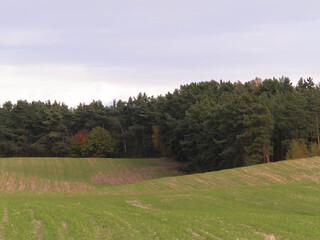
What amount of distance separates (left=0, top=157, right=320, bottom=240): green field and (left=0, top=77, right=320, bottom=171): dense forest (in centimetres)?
1304

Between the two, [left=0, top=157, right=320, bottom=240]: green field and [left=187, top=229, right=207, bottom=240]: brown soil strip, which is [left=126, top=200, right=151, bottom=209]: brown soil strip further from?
Result: [left=187, top=229, right=207, bottom=240]: brown soil strip

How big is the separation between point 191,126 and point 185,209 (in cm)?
4567

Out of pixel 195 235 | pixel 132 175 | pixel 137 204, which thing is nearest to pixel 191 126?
pixel 132 175

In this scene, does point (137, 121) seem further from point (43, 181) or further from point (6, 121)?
point (43, 181)

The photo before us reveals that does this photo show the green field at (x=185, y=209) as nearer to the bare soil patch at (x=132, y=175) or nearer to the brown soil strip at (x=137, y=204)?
the brown soil strip at (x=137, y=204)

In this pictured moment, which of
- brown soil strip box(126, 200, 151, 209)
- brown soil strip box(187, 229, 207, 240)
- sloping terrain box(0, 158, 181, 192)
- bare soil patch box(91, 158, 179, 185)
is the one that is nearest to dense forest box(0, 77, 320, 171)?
bare soil patch box(91, 158, 179, 185)

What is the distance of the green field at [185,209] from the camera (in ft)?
37.2

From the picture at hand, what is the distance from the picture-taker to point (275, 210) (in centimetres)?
1905

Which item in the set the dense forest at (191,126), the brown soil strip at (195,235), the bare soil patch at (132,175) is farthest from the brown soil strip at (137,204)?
the bare soil patch at (132,175)

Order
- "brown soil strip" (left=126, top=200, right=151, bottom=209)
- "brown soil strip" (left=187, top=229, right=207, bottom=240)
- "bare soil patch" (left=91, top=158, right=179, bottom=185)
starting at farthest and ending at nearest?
"bare soil patch" (left=91, top=158, right=179, bottom=185), "brown soil strip" (left=126, top=200, right=151, bottom=209), "brown soil strip" (left=187, top=229, right=207, bottom=240)

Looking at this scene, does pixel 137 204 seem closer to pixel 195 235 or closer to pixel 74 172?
pixel 195 235

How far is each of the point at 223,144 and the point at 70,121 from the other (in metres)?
61.5

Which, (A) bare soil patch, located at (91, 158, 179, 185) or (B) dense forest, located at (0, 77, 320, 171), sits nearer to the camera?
(B) dense forest, located at (0, 77, 320, 171)

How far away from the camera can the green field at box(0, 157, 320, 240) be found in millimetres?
11352
